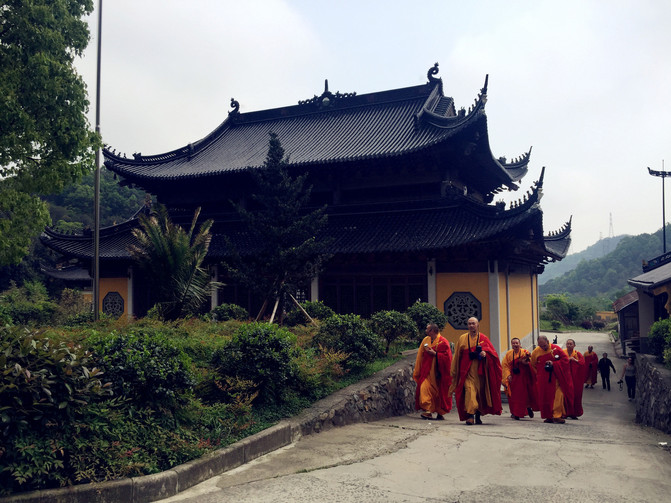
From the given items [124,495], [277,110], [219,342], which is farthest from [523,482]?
[277,110]

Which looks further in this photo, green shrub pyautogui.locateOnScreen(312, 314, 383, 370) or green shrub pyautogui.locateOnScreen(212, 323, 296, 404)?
green shrub pyautogui.locateOnScreen(312, 314, 383, 370)

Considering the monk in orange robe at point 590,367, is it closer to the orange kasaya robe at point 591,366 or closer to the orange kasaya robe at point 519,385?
the orange kasaya robe at point 591,366

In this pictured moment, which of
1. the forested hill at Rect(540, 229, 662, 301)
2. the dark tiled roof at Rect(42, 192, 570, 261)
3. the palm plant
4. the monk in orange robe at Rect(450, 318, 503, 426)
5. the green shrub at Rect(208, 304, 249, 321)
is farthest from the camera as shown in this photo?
the forested hill at Rect(540, 229, 662, 301)

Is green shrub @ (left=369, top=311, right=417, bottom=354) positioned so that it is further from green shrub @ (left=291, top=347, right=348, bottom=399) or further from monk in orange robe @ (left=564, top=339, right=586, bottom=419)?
monk in orange robe @ (left=564, top=339, right=586, bottom=419)

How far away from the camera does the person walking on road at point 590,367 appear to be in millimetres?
16188

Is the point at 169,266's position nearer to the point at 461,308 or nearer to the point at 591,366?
the point at 461,308

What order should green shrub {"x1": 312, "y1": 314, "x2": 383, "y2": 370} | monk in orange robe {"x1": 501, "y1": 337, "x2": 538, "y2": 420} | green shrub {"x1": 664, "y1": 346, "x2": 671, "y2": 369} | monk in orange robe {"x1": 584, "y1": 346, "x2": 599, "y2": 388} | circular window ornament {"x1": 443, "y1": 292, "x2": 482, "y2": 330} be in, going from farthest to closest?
monk in orange robe {"x1": 584, "y1": 346, "x2": 599, "y2": 388} → circular window ornament {"x1": 443, "y1": 292, "x2": 482, "y2": 330} → green shrub {"x1": 664, "y1": 346, "x2": 671, "y2": 369} → monk in orange robe {"x1": 501, "y1": 337, "x2": 538, "y2": 420} → green shrub {"x1": 312, "y1": 314, "x2": 383, "y2": 370}

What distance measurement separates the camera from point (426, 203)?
53.4ft

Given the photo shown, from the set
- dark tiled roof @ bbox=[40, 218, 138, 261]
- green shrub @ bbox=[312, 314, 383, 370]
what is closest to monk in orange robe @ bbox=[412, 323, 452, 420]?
green shrub @ bbox=[312, 314, 383, 370]

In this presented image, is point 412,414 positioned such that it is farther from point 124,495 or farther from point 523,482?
point 124,495

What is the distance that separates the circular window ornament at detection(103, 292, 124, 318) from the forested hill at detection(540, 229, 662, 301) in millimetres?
92571

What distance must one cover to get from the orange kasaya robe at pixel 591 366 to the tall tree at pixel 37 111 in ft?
48.2

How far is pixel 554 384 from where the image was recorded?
9977 millimetres

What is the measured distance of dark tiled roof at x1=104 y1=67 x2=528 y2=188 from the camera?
1689 cm
